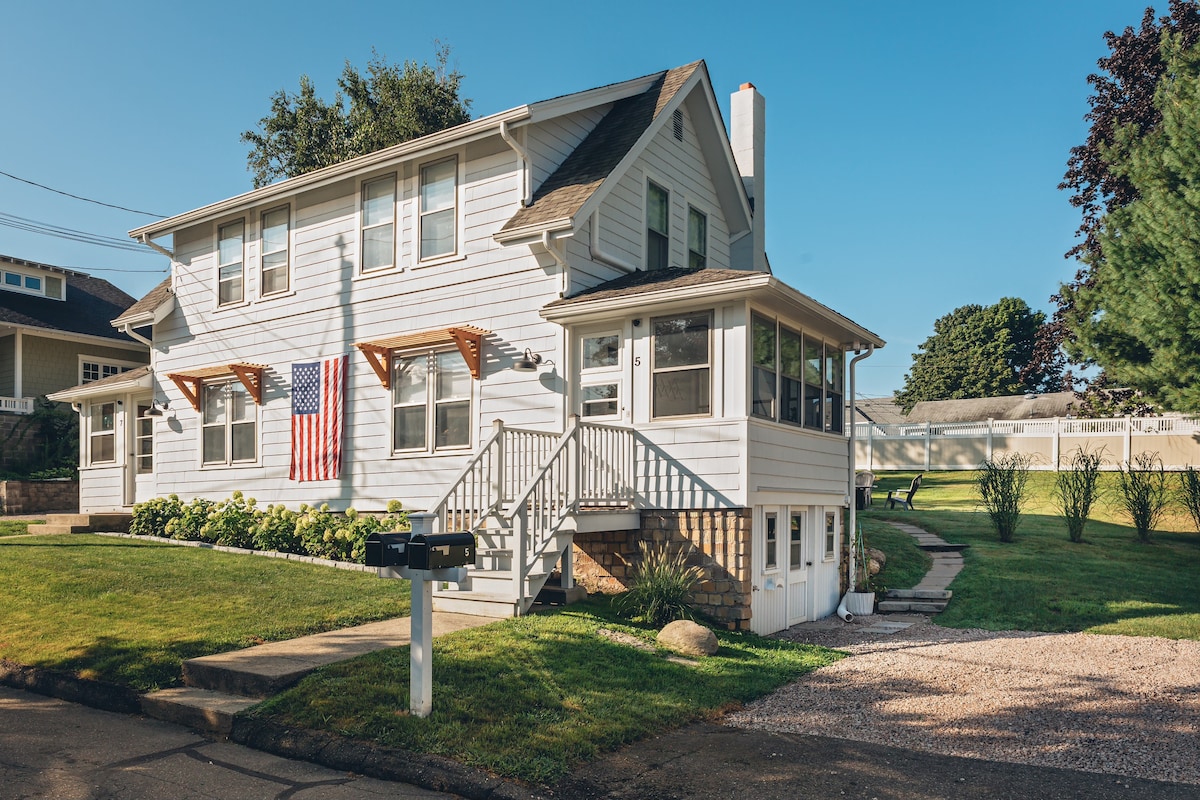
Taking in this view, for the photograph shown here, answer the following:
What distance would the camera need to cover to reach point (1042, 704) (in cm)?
816

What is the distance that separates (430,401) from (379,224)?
3.10 m

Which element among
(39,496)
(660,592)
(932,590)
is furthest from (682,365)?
(39,496)

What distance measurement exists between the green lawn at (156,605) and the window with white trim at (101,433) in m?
6.91

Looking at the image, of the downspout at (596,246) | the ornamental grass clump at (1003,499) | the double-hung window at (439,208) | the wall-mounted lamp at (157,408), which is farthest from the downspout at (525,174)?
the ornamental grass clump at (1003,499)

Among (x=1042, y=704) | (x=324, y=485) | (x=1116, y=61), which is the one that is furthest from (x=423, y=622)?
(x=1116, y=61)

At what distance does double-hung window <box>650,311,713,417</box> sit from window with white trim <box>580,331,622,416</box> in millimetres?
628

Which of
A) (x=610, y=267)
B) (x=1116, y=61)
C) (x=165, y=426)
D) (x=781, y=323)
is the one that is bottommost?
(x=165, y=426)

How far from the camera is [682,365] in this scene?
1148 centimetres

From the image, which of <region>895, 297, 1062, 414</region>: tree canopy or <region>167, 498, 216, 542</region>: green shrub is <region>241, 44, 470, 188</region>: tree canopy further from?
<region>895, 297, 1062, 414</region>: tree canopy

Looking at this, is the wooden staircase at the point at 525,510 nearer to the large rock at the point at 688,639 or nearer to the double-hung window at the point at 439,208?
the large rock at the point at 688,639

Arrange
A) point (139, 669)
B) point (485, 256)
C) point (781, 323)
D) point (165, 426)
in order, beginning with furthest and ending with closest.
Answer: point (165, 426)
point (485, 256)
point (781, 323)
point (139, 669)

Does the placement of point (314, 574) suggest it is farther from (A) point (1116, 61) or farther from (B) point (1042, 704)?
(A) point (1116, 61)

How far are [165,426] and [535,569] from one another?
11.2m

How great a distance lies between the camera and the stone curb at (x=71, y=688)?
740cm
